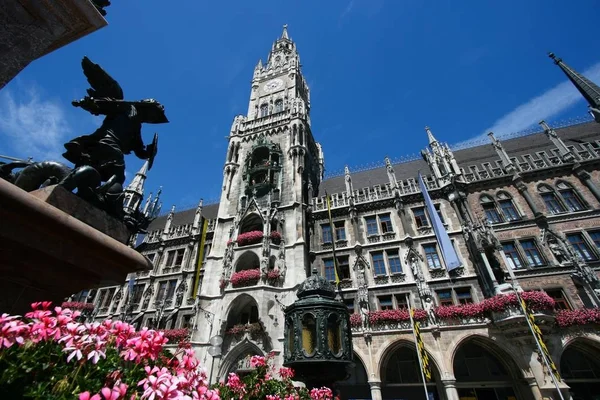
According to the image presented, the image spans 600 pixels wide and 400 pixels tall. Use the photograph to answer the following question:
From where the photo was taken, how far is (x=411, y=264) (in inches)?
765

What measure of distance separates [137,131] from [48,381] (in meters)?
5.15

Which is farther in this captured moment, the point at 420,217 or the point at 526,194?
the point at 420,217

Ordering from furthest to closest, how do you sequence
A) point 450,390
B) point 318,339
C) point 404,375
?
point 404,375 < point 450,390 < point 318,339

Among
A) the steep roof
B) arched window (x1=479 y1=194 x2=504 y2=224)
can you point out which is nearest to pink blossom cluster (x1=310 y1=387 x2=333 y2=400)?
arched window (x1=479 y1=194 x2=504 y2=224)

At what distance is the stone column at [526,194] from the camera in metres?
18.8

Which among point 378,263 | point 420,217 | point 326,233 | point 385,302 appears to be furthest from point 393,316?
point 326,233

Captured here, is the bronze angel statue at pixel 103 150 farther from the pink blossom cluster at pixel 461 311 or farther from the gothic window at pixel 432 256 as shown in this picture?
the gothic window at pixel 432 256

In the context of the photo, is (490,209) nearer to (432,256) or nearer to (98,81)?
(432,256)

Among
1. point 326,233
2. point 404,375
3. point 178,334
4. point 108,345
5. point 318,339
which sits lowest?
point 108,345

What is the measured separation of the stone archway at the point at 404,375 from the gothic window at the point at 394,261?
16.0ft

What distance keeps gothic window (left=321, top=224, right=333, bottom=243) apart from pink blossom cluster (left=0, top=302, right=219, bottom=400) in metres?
21.0

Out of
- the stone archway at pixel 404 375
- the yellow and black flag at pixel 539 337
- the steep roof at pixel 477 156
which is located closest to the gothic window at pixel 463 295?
the yellow and black flag at pixel 539 337

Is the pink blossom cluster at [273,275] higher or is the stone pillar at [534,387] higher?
the pink blossom cluster at [273,275]

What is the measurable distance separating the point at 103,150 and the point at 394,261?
1945 centimetres
